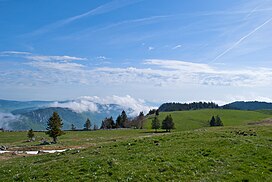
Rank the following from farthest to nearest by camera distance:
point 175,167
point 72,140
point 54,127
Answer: point 72,140 → point 54,127 → point 175,167

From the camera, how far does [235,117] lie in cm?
19962

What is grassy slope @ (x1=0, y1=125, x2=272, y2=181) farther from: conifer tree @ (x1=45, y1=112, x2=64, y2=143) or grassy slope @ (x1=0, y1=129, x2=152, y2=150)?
conifer tree @ (x1=45, y1=112, x2=64, y2=143)

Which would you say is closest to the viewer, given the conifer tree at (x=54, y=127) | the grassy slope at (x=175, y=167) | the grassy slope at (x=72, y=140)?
the grassy slope at (x=175, y=167)

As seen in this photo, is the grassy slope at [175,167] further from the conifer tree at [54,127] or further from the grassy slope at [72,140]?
the conifer tree at [54,127]

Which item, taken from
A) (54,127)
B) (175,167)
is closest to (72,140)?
(54,127)

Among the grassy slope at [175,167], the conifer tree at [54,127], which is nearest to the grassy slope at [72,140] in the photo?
the conifer tree at [54,127]

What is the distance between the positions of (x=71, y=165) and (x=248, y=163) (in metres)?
13.8

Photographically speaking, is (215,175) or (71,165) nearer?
(215,175)

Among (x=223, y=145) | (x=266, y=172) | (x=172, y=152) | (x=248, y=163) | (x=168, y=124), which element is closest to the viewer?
(x=266, y=172)

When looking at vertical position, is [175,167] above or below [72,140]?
above

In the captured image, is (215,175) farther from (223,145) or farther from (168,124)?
(168,124)

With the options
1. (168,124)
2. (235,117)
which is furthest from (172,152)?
(235,117)

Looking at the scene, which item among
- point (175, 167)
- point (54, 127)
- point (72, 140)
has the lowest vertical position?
point (72, 140)

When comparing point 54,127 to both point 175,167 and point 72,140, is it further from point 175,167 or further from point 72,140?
point 175,167
